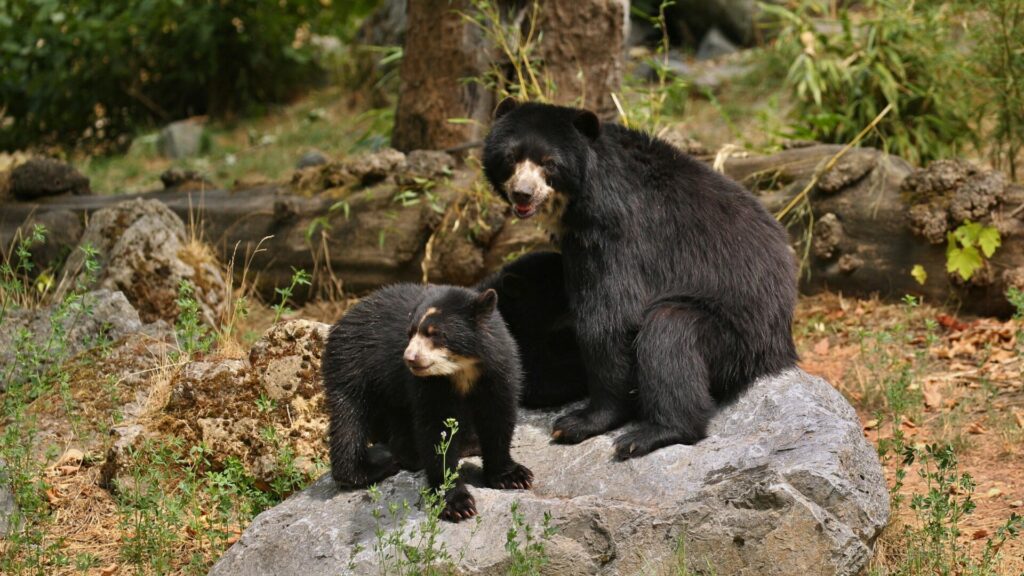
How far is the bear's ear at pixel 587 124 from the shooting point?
5605mm

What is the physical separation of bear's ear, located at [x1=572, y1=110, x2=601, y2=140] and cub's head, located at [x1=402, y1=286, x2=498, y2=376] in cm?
138

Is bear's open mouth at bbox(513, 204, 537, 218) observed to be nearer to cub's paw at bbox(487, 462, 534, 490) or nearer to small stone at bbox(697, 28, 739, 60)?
cub's paw at bbox(487, 462, 534, 490)

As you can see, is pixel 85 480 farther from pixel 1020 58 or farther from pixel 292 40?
pixel 292 40

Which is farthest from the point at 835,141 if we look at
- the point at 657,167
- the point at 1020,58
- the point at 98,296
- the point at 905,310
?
the point at 98,296

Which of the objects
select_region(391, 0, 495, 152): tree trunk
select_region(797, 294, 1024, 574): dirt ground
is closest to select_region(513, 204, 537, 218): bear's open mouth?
select_region(797, 294, 1024, 574): dirt ground

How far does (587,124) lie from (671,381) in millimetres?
1425

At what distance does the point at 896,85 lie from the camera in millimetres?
9953

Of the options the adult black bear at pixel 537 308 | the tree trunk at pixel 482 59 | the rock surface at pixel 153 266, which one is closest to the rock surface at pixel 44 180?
the rock surface at pixel 153 266

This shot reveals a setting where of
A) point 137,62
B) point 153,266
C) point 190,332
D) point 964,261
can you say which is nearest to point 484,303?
point 190,332

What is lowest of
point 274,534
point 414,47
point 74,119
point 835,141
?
point 74,119

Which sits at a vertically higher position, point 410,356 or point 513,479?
point 410,356

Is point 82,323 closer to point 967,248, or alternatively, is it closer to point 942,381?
point 942,381

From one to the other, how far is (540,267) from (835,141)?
17.0ft

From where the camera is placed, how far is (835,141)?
33.3 ft
